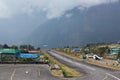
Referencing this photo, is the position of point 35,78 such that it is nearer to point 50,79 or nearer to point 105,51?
point 50,79

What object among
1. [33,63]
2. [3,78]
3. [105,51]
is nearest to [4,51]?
[33,63]

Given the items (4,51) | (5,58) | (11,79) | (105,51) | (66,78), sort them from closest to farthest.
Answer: (11,79) < (66,78) < (5,58) < (4,51) < (105,51)

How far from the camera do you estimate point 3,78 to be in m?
49.8

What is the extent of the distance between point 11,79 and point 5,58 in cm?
4336

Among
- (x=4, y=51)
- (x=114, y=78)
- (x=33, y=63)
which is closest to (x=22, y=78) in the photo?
(x=114, y=78)

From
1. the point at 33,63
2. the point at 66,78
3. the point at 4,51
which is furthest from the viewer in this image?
the point at 4,51

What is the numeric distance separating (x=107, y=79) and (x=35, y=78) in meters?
11.2

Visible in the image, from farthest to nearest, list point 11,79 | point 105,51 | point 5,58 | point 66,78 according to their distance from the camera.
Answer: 1. point 105,51
2. point 5,58
3. point 66,78
4. point 11,79

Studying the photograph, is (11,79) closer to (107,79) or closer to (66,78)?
(66,78)

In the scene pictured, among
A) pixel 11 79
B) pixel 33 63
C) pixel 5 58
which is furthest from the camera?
pixel 5 58

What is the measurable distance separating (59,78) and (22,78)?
5937 millimetres

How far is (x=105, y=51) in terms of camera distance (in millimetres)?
173750

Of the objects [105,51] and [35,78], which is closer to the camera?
[35,78]

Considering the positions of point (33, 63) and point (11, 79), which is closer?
point (11, 79)
